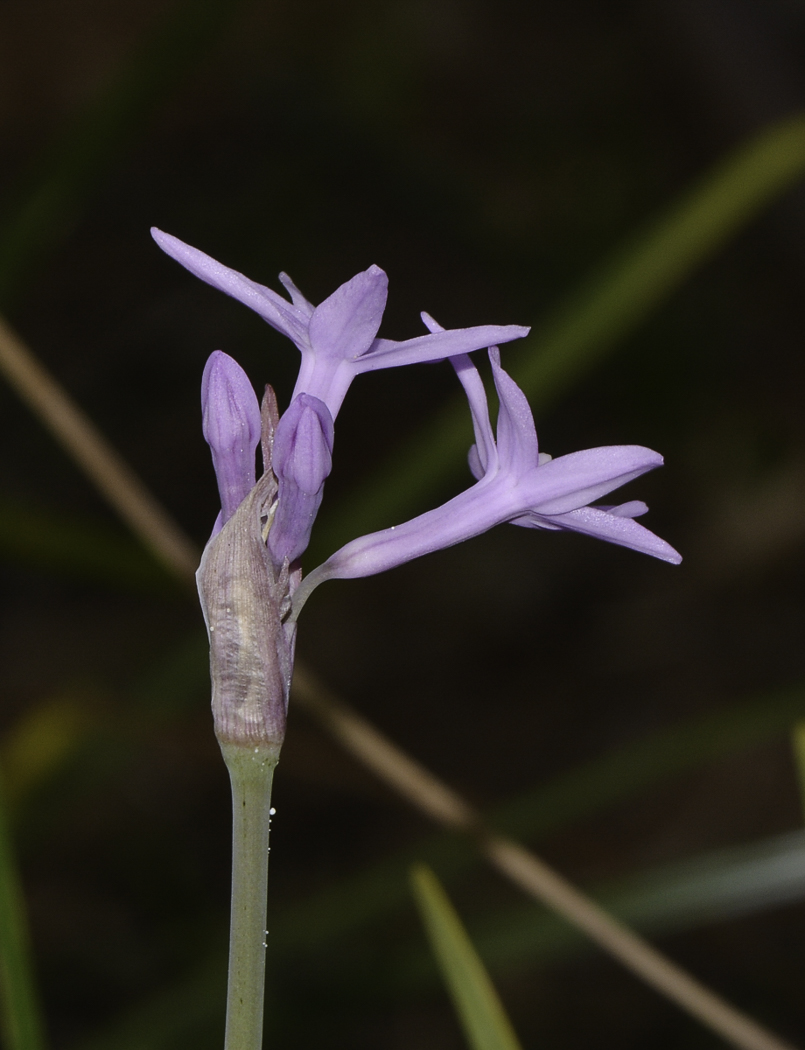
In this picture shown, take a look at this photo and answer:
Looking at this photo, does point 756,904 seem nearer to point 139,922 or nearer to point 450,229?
point 139,922

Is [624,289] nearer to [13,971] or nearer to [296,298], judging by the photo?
[296,298]

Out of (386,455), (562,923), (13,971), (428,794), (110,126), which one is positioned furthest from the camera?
(386,455)

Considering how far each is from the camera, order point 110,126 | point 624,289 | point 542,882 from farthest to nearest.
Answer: point 110,126 → point 624,289 → point 542,882

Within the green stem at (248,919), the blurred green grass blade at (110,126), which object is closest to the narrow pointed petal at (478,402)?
the green stem at (248,919)

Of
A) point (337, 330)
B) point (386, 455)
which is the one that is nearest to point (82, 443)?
point (337, 330)

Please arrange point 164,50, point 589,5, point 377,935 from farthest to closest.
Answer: point 589,5 < point 377,935 < point 164,50

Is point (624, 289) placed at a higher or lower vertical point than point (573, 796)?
higher

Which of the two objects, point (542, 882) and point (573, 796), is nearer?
point (542, 882)

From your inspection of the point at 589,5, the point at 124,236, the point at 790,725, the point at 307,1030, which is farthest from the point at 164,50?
the point at 589,5
